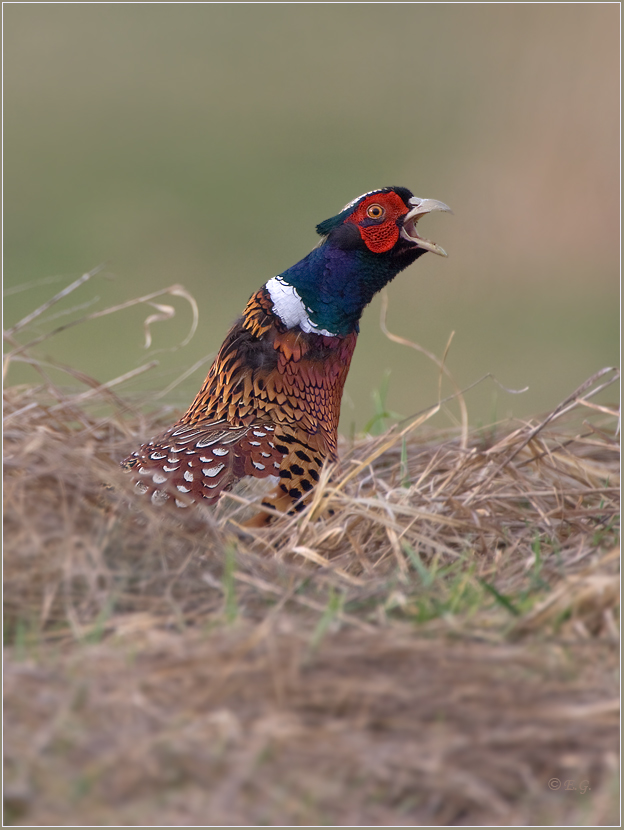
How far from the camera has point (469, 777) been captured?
1272mm

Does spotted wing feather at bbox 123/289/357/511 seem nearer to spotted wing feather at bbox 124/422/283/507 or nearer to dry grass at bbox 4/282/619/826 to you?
spotted wing feather at bbox 124/422/283/507

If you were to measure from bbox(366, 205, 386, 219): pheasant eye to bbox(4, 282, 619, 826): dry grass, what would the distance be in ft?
3.03

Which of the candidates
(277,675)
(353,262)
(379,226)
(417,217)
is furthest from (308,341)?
(277,675)

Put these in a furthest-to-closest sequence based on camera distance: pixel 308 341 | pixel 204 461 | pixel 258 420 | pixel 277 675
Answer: pixel 308 341
pixel 258 420
pixel 204 461
pixel 277 675

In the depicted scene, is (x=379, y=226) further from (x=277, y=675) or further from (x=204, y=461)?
(x=277, y=675)

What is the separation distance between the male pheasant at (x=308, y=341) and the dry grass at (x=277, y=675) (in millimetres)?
442

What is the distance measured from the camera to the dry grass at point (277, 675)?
1227 millimetres

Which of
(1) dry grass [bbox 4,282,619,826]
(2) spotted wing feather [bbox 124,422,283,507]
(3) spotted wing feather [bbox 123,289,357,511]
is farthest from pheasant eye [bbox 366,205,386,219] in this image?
(1) dry grass [bbox 4,282,619,826]

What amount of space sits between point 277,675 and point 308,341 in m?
1.32

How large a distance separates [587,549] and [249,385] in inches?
40.8

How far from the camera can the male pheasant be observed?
2.40 meters

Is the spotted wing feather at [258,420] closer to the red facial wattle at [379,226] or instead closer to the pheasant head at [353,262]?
the pheasant head at [353,262]

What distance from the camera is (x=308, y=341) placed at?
8.20 ft

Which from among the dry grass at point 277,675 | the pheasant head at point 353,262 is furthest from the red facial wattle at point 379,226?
the dry grass at point 277,675
